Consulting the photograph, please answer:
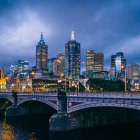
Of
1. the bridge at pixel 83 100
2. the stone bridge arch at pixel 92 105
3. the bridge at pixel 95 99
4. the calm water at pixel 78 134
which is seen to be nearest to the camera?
the bridge at pixel 95 99

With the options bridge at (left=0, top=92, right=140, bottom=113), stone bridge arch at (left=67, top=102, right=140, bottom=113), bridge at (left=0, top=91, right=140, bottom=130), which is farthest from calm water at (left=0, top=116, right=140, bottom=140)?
bridge at (left=0, top=92, right=140, bottom=113)

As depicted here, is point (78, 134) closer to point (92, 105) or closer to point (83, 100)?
point (83, 100)

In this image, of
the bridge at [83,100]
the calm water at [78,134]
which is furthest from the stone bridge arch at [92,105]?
the calm water at [78,134]

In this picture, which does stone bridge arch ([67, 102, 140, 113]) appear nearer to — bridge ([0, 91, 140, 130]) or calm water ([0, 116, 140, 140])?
bridge ([0, 91, 140, 130])

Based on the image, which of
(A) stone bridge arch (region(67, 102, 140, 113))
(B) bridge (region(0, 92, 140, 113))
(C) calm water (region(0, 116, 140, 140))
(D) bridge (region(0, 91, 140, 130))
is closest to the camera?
(B) bridge (region(0, 92, 140, 113))

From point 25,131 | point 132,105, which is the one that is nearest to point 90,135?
point 132,105

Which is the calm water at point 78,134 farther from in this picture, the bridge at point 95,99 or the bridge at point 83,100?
the bridge at point 95,99

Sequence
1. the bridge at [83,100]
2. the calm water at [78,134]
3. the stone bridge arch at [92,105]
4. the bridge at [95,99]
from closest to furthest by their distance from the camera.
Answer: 1. the bridge at [95,99]
2. the stone bridge arch at [92,105]
3. the bridge at [83,100]
4. the calm water at [78,134]

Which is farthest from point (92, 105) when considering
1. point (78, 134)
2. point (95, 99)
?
point (78, 134)

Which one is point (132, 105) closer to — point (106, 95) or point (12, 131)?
point (106, 95)

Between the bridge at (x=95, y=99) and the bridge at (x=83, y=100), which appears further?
the bridge at (x=83, y=100)

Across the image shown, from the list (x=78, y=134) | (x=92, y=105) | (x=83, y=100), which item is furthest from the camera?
(x=83, y=100)

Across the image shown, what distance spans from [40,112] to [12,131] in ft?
94.3

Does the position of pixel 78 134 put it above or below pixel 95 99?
below
